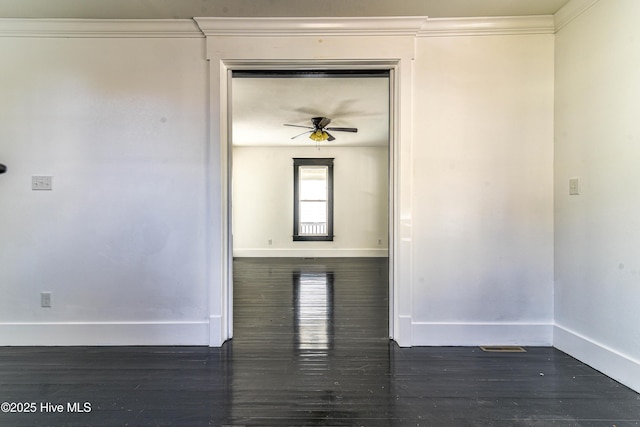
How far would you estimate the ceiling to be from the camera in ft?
7.09

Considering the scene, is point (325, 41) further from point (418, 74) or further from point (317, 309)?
point (317, 309)

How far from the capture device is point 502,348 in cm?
237

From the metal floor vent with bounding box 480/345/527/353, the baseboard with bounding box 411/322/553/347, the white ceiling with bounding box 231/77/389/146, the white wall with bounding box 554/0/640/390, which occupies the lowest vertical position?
the metal floor vent with bounding box 480/345/527/353

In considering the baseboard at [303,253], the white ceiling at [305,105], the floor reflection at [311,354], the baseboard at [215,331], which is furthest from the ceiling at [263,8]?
the baseboard at [303,253]

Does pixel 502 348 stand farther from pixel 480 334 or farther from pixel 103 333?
pixel 103 333

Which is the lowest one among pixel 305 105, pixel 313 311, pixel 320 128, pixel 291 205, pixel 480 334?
pixel 313 311

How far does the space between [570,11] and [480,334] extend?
8.13 feet

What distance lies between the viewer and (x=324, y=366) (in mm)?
2100

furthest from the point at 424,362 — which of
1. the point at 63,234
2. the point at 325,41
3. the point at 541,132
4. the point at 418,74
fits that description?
the point at 63,234

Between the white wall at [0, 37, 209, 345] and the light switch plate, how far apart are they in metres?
2.78

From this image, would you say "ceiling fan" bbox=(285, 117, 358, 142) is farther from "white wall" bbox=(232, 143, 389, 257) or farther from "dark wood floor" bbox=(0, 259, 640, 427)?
"dark wood floor" bbox=(0, 259, 640, 427)

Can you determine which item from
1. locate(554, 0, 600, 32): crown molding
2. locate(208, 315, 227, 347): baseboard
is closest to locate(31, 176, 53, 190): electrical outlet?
locate(208, 315, 227, 347): baseboard

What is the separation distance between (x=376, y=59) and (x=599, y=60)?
1467 millimetres

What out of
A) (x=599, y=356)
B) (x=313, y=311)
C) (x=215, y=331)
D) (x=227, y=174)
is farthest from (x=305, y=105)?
(x=599, y=356)
